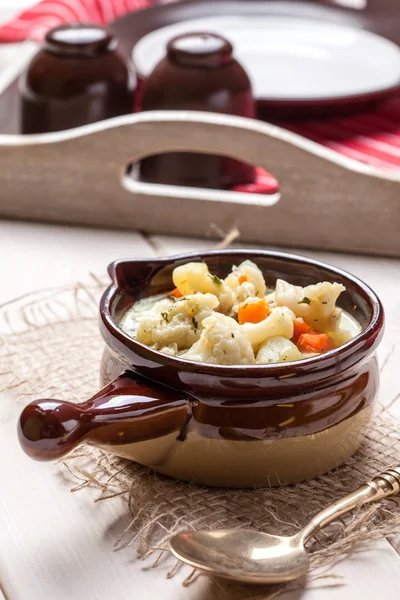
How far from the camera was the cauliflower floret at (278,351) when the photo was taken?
993mm

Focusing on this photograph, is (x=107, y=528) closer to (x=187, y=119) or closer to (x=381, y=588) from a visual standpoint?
(x=381, y=588)

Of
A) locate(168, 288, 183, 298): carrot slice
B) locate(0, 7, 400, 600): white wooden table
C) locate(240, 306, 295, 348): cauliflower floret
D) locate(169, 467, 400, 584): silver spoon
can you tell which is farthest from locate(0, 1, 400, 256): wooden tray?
locate(169, 467, 400, 584): silver spoon

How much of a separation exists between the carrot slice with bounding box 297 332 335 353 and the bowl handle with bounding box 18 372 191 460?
15cm

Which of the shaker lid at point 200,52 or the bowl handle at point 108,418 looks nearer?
the bowl handle at point 108,418

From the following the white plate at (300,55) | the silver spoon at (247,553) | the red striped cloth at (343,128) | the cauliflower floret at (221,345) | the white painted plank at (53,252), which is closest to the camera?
the silver spoon at (247,553)

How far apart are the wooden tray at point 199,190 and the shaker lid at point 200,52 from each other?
0.54 feet

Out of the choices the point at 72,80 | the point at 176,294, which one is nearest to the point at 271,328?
the point at 176,294

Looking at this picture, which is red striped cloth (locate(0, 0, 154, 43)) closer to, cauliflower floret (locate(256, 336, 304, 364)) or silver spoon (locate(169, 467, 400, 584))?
cauliflower floret (locate(256, 336, 304, 364))

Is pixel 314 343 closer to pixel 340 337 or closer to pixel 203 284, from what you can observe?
pixel 340 337

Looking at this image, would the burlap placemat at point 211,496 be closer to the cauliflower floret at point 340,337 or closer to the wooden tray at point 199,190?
the cauliflower floret at point 340,337

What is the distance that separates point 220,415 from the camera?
96cm

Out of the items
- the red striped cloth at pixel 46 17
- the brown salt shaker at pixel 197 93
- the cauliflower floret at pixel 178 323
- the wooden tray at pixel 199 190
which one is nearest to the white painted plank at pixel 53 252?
the wooden tray at pixel 199 190

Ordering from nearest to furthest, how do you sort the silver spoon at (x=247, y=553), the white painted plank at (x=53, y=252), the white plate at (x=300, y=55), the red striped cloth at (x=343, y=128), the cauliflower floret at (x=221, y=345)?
the silver spoon at (x=247, y=553)
the cauliflower floret at (x=221, y=345)
the white painted plank at (x=53, y=252)
the red striped cloth at (x=343, y=128)
the white plate at (x=300, y=55)

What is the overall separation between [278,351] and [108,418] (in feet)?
0.65
